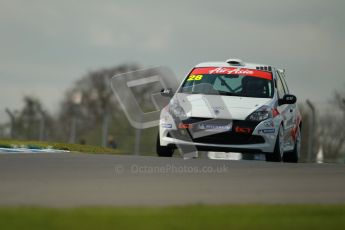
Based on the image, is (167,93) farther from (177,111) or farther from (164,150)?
(164,150)

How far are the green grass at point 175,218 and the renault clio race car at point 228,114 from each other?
668cm

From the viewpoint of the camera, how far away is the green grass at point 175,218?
5.49 metres

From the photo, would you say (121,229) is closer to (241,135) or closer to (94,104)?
(241,135)

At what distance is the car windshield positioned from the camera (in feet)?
47.4

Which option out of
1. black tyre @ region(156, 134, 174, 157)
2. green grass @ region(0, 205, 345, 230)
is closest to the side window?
black tyre @ region(156, 134, 174, 157)

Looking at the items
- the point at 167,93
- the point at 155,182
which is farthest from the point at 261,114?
the point at 155,182

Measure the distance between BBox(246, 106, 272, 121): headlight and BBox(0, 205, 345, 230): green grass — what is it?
6.84 m

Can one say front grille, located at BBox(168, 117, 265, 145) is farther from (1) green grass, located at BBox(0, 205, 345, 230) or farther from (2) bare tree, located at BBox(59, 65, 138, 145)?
(2) bare tree, located at BBox(59, 65, 138, 145)

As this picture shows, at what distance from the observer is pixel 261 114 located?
1368 centimetres

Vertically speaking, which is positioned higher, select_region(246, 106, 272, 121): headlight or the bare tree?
select_region(246, 106, 272, 121): headlight

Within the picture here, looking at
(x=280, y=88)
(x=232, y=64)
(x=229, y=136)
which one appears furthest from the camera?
(x=280, y=88)

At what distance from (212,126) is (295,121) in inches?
115

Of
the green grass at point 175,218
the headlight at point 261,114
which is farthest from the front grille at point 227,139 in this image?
the green grass at point 175,218

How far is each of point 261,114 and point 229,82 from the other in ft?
4.26
